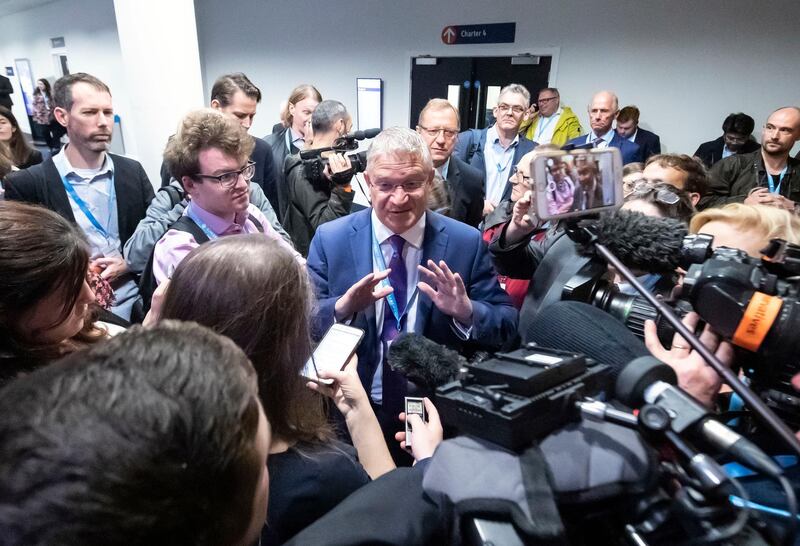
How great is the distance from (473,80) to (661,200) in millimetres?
5030

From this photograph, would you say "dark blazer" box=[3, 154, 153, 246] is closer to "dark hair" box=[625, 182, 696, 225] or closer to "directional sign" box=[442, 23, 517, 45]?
"dark hair" box=[625, 182, 696, 225]

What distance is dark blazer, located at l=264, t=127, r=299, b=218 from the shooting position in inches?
116

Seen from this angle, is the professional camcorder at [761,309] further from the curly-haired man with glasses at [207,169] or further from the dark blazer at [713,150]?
the dark blazer at [713,150]

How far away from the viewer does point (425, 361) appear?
0.90 meters

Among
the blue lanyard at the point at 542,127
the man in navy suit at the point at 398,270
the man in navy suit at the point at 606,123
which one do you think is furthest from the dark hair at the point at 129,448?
the blue lanyard at the point at 542,127

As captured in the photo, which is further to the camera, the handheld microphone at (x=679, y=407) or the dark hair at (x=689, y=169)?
the dark hair at (x=689, y=169)

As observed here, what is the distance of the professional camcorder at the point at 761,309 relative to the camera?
609 millimetres

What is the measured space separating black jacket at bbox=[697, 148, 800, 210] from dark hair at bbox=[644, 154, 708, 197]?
1396 millimetres

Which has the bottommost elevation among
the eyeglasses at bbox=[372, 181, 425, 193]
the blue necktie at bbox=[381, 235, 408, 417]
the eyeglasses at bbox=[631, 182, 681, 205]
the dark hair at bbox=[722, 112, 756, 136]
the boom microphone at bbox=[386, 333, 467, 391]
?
the blue necktie at bbox=[381, 235, 408, 417]

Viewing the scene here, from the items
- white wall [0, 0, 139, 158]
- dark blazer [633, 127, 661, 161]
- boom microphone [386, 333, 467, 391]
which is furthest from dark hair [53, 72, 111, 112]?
white wall [0, 0, 139, 158]

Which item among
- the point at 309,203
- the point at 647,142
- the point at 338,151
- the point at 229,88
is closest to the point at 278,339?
the point at 309,203

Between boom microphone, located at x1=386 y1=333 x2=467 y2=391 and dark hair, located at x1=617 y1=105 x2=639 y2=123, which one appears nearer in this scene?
boom microphone, located at x1=386 y1=333 x2=467 y2=391

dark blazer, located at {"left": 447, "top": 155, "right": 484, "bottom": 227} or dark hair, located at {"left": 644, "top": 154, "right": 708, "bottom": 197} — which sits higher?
dark hair, located at {"left": 644, "top": 154, "right": 708, "bottom": 197}

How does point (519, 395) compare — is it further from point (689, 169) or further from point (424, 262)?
point (689, 169)
